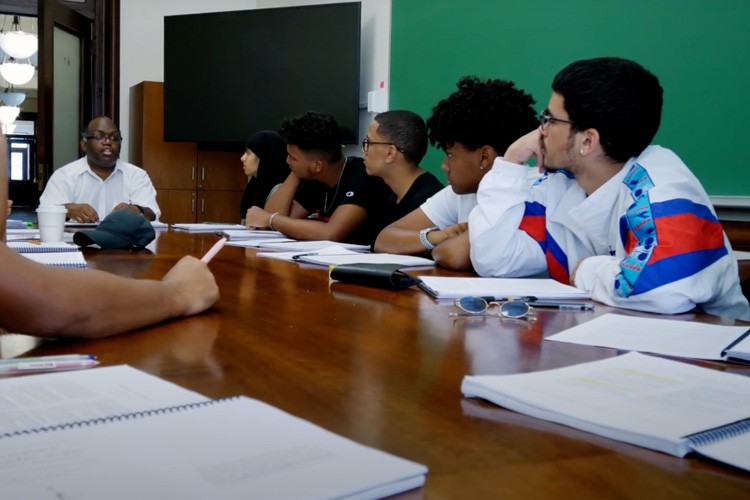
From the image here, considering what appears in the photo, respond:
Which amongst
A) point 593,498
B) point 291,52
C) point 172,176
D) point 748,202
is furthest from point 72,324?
point 172,176

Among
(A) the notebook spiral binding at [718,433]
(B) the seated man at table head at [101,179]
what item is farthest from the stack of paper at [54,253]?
(B) the seated man at table head at [101,179]

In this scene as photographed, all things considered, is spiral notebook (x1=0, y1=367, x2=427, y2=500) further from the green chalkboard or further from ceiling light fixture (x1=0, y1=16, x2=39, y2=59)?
ceiling light fixture (x1=0, y1=16, x2=39, y2=59)

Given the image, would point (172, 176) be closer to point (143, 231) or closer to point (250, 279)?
point (143, 231)

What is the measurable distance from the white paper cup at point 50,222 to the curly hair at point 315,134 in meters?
1.57

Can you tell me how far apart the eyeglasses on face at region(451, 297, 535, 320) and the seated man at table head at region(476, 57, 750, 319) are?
290 millimetres

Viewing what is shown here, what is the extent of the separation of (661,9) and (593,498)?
2.82 metres

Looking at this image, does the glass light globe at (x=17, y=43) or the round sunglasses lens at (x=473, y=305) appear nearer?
the round sunglasses lens at (x=473, y=305)

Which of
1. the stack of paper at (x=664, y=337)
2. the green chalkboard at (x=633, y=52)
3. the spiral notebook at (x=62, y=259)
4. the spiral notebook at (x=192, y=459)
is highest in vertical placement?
the green chalkboard at (x=633, y=52)

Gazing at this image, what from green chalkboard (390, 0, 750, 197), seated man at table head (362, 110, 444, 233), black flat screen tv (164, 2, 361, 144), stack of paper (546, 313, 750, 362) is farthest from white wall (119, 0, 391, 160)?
stack of paper (546, 313, 750, 362)

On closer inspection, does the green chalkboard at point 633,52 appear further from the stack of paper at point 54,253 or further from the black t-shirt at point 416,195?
the stack of paper at point 54,253

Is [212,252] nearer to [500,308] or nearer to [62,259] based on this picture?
[500,308]

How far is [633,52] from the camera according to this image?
3.03 meters

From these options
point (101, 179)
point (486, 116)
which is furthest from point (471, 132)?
point (101, 179)

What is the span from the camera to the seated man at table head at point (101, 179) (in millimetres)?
4605
